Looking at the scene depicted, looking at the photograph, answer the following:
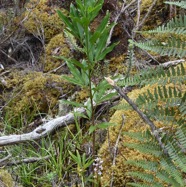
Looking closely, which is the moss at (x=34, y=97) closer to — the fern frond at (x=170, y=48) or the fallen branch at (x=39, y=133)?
the fallen branch at (x=39, y=133)

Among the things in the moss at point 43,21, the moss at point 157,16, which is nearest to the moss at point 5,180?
the moss at point 157,16

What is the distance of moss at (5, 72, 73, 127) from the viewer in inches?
147

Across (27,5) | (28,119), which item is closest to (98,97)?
(28,119)

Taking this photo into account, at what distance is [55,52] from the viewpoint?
15.1ft

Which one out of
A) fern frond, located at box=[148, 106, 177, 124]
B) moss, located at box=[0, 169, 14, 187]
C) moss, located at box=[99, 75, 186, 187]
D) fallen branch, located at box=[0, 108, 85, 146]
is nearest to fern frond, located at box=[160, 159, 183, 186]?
fern frond, located at box=[148, 106, 177, 124]

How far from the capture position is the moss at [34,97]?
3.73 m

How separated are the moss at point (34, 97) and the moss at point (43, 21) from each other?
941mm

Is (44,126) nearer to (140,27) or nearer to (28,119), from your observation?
(28,119)

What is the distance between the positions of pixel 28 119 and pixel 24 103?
0.21 meters

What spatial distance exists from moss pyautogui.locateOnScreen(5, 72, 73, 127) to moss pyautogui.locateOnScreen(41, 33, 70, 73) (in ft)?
1.25

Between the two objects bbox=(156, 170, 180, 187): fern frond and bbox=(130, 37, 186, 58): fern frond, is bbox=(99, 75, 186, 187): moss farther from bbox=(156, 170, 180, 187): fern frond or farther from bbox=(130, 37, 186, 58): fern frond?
bbox=(130, 37, 186, 58): fern frond

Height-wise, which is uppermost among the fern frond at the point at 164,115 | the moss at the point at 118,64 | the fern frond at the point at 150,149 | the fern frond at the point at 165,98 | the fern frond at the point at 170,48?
the fern frond at the point at 170,48

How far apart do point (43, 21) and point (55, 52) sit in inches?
26.4

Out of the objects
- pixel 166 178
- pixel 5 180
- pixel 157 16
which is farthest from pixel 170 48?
pixel 157 16
